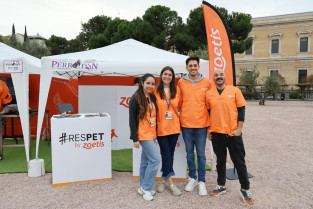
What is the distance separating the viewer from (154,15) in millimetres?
19688

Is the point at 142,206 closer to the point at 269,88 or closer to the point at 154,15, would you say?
the point at 269,88

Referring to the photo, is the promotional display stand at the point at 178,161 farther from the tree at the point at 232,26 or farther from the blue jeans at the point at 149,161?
the tree at the point at 232,26

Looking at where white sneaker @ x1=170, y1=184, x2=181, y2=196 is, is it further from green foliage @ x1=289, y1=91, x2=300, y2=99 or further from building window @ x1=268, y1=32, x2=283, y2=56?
building window @ x1=268, y1=32, x2=283, y2=56

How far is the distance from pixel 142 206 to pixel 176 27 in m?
19.3

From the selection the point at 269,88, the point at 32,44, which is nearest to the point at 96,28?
the point at 32,44

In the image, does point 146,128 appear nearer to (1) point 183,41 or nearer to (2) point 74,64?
(2) point 74,64

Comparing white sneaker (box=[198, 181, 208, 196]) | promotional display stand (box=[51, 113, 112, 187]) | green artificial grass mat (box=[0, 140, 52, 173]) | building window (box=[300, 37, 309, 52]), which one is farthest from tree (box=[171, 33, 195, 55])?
building window (box=[300, 37, 309, 52])

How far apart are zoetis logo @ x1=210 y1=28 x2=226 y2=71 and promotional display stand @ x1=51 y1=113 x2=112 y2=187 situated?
5.98ft

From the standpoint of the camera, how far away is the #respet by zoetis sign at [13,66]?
3.38 m

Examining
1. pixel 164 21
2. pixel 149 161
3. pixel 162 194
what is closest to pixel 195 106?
pixel 149 161

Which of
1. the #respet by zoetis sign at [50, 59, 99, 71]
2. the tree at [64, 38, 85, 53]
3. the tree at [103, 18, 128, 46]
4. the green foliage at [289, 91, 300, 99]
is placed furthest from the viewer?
the tree at [64, 38, 85, 53]

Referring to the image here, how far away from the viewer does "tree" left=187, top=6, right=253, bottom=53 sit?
63.3 feet

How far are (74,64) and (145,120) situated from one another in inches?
63.7

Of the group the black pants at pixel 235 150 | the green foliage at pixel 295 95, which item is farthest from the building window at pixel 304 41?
the black pants at pixel 235 150
